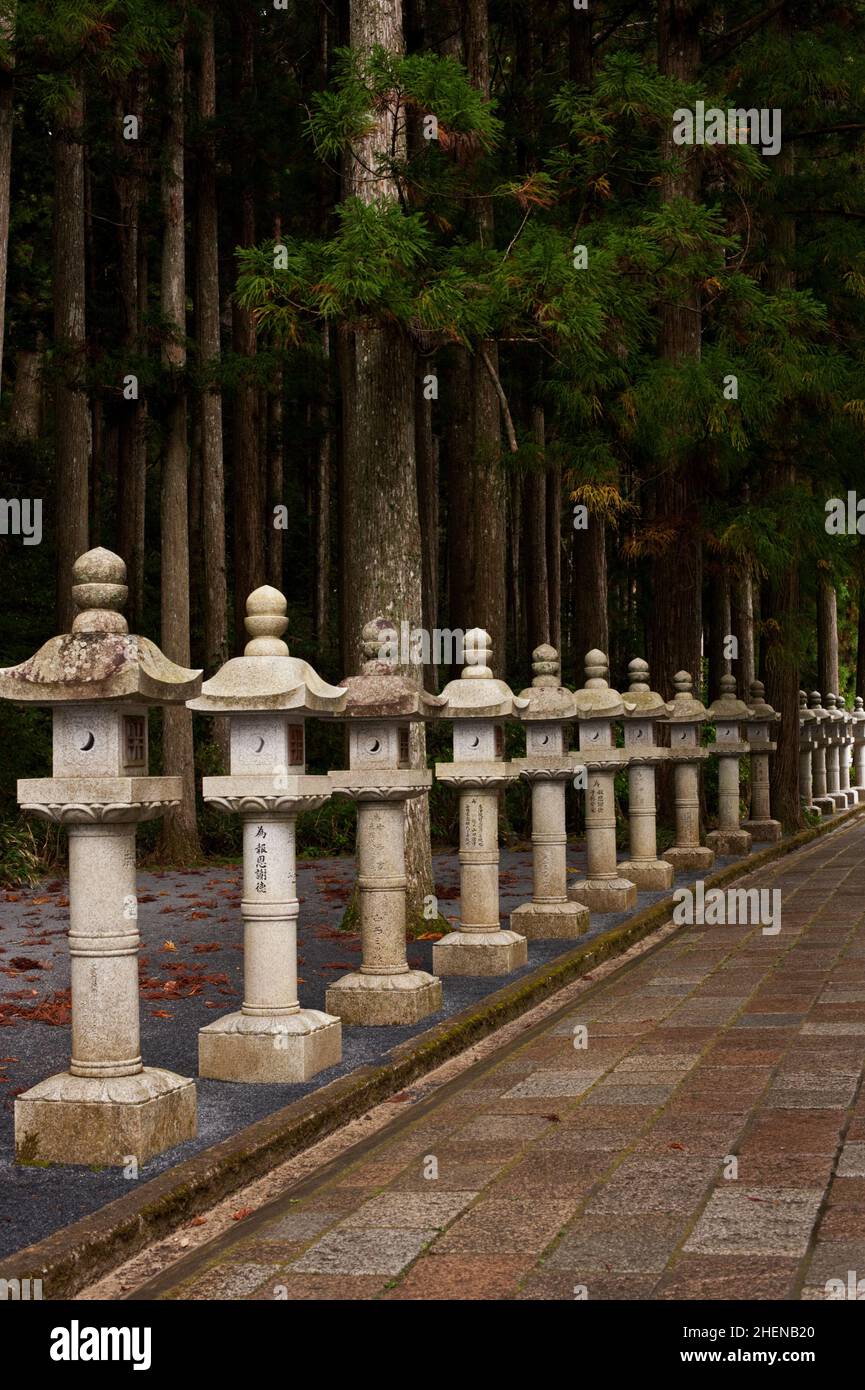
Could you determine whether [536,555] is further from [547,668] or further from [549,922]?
[549,922]

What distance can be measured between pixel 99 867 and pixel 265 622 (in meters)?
1.78

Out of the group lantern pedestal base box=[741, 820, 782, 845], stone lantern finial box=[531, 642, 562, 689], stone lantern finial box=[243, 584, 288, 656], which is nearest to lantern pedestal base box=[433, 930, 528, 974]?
stone lantern finial box=[531, 642, 562, 689]

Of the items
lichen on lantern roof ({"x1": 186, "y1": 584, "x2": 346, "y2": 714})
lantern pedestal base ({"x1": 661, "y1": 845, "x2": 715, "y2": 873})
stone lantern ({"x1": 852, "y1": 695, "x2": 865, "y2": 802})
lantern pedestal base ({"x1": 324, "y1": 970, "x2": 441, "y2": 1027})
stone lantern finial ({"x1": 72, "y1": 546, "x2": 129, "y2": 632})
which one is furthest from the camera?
stone lantern ({"x1": 852, "y1": 695, "x2": 865, "y2": 802})

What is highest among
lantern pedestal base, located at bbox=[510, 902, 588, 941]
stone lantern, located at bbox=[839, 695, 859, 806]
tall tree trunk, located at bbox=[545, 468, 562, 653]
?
tall tree trunk, located at bbox=[545, 468, 562, 653]

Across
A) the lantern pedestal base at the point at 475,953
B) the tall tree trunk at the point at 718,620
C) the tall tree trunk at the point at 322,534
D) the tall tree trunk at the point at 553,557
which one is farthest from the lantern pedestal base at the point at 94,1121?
the tall tree trunk at the point at 322,534

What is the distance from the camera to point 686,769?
707 inches

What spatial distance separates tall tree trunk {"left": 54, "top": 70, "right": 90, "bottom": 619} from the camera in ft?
59.0

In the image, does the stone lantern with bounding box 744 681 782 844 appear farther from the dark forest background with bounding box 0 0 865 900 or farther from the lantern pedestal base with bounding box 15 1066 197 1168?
the lantern pedestal base with bounding box 15 1066 197 1168

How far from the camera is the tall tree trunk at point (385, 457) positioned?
39.7 feet

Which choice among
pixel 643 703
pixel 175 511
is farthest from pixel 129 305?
pixel 643 703

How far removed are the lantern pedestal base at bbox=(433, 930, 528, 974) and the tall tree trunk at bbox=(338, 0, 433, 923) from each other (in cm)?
154

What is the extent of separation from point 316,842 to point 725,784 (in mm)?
5256

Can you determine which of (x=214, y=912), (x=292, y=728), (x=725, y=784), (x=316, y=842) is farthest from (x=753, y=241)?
(x=292, y=728)
